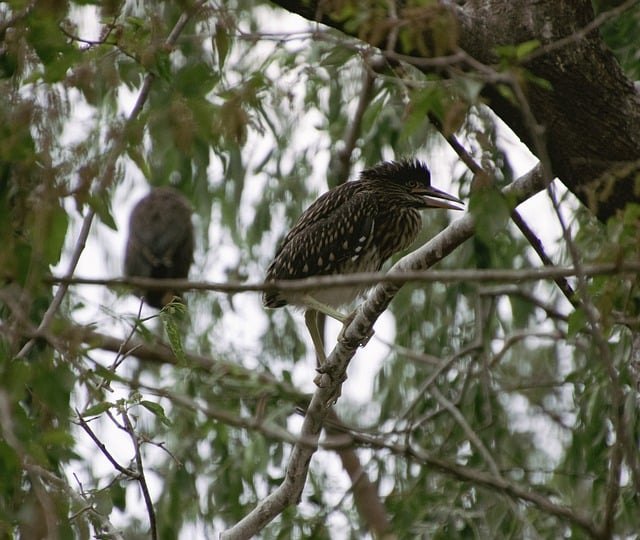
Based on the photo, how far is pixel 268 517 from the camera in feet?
12.9

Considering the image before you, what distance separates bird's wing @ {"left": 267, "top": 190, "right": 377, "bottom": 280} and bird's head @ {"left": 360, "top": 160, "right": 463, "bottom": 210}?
162 millimetres

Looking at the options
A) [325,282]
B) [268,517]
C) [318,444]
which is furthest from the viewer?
[268,517]

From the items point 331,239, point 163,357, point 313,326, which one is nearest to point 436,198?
point 331,239

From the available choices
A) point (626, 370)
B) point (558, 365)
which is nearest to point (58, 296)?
point (626, 370)

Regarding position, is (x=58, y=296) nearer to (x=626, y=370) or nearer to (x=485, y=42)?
(x=485, y=42)

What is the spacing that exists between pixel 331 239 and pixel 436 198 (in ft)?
2.02

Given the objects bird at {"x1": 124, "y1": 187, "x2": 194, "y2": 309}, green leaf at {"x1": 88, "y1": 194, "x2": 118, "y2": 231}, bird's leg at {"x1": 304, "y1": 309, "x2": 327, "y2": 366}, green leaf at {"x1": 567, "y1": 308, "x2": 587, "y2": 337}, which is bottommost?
green leaf at {"x1": 567, "y1": 308, "x2": 587, "y2": 337}

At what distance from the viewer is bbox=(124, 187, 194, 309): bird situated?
8.88 metres

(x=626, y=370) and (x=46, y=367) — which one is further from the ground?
(x=626, y=370)

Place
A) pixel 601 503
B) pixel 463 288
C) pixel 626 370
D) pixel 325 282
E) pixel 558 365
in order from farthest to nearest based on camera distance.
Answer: pixel 558 365, pixel 463 288, pixel 601 503, pixel 626 370, pixel 325 282

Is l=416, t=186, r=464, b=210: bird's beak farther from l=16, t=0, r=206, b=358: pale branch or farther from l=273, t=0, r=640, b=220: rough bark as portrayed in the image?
l=16, t=0, r=206, b=358: pale branch

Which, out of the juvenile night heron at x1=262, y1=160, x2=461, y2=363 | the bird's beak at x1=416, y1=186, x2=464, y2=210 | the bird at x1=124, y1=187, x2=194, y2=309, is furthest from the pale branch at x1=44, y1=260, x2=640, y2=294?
the bird at x1=124, y1=187, x2=194, y2=309

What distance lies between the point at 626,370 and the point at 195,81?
2108 mm

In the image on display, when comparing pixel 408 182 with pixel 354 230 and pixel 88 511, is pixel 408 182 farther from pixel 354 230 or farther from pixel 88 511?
pixel 88 511
